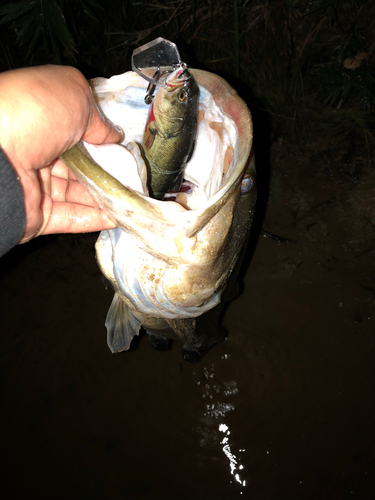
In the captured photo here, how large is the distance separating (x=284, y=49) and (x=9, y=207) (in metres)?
3.20

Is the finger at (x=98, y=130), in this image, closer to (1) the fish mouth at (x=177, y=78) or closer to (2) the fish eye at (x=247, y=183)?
(1) the fish mouth at (x=177, y=78)

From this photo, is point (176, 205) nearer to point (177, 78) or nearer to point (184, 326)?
point (177, 78)

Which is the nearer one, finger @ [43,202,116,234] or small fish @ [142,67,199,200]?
small fish @ [142,67,199,200]

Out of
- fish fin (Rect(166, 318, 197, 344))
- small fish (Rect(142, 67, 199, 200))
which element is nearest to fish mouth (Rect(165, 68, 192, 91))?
small fish (Rect(142, 67, 199, 200))

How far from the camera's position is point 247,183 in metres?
1.29

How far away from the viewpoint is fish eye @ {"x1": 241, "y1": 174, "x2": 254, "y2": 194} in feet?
4.19

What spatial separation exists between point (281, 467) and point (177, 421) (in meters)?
0.79

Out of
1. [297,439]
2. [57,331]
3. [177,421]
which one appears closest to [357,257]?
[297,439]

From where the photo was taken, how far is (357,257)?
293 cm

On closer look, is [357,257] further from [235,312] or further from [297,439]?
[297,439]

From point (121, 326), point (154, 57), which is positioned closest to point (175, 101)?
point (154, 57)

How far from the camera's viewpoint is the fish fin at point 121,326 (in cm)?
177

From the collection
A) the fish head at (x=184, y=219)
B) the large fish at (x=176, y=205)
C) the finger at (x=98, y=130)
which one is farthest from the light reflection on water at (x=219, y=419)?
the finger at (x=98, y=130)

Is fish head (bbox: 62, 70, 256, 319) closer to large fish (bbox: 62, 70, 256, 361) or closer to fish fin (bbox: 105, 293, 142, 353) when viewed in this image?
large fish (bbox: 62, 70, 256, 361)
